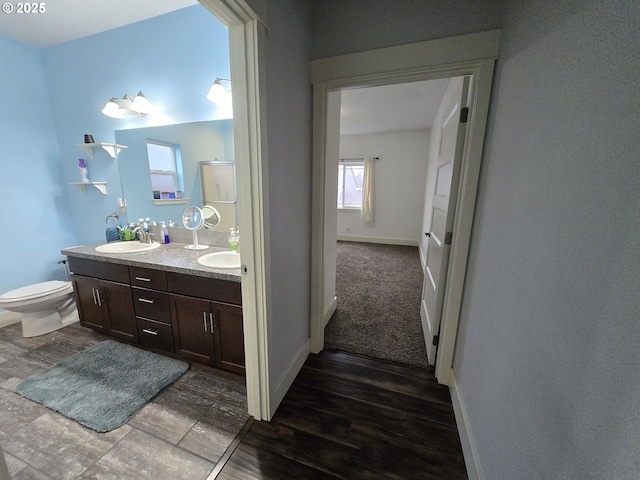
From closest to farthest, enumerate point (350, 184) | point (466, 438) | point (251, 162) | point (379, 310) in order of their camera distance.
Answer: point (251, 162), point (466, 438), point (379, 310), point (350, 184)

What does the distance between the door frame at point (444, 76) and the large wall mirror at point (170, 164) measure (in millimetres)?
860

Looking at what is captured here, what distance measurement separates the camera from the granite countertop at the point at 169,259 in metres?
1.55

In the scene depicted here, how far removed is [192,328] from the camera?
172 cm

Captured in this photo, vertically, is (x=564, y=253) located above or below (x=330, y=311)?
above

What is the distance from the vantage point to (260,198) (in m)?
1.12

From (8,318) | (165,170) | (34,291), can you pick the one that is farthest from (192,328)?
(8,318)

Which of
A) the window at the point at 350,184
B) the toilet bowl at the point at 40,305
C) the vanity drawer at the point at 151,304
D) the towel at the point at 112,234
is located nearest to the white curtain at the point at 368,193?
the window at the point at 350,184

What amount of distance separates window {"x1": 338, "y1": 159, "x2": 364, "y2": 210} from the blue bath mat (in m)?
4.94

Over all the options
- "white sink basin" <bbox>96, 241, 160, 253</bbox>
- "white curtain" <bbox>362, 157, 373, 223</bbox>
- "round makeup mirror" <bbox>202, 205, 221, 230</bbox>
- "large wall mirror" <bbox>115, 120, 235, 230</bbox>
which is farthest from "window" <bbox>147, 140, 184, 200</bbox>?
"white curtain" <bbox>362, 157, 373, 223</bbox>

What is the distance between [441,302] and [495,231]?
2.42 feet

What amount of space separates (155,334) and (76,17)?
2.63 m

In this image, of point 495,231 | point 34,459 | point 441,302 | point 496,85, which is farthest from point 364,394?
point 496,85

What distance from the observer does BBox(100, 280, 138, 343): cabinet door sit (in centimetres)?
189

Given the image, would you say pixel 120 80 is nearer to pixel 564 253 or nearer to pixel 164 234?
pixel 164 234
